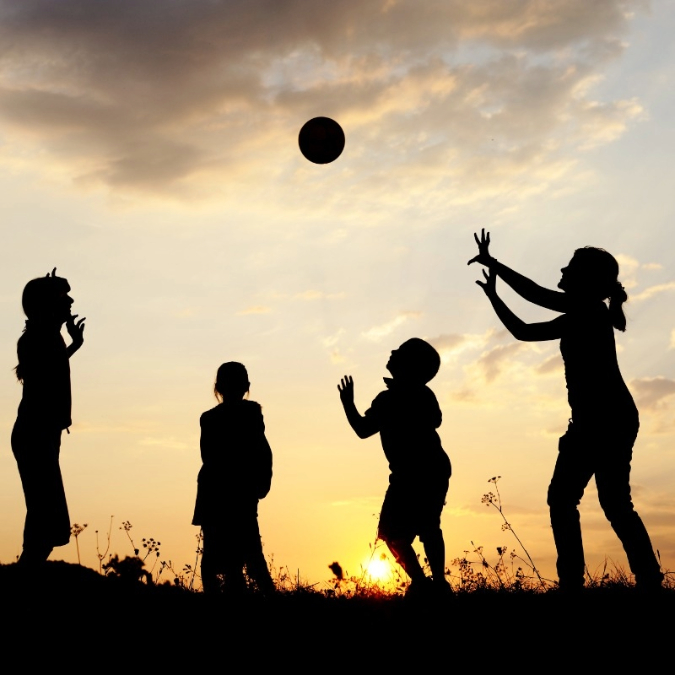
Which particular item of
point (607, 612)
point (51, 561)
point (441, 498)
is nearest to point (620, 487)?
point (607, 612)

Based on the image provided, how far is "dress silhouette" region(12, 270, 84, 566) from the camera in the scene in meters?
7.51

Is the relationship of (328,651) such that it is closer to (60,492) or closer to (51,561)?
(60,492)

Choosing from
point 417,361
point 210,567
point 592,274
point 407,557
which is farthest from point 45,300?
point 592,274

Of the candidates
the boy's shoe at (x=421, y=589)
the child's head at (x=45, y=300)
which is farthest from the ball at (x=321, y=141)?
the boy's shoe at (x=421, y=589)

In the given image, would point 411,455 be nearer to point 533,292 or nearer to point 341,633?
point 533,292

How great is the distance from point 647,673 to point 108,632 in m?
3.44

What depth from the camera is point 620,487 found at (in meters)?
Result: 6.92

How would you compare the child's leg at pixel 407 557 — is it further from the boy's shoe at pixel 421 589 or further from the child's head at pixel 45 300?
the child's head at pixel 45 300

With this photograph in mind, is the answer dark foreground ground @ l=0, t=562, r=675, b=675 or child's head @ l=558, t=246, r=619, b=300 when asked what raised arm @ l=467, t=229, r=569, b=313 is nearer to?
child's head @ l=558, t=246, r=619, b=300

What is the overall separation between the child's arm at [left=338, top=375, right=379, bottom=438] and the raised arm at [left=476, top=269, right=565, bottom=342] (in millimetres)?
1412

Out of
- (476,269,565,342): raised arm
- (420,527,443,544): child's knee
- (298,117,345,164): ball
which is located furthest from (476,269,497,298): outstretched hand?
(298,117,345,164): ball

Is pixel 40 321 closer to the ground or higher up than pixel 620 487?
higher up

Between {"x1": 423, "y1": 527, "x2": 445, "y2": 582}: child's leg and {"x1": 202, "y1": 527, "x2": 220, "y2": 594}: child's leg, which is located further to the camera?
{"x1": 202, "y1": 527, "x2": 220, "y2": 594}: child's leg

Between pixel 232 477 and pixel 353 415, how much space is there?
154cm
